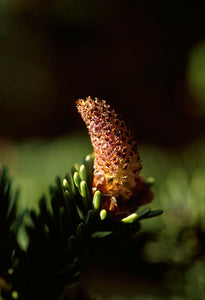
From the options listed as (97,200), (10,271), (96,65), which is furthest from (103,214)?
(96,65)

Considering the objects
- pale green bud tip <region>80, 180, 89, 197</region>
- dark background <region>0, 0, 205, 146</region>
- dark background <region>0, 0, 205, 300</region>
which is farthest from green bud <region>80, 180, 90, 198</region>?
dark background <region>0, 0, 205, 146</region>

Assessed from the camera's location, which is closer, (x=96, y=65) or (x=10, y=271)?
(x=10, y=271)

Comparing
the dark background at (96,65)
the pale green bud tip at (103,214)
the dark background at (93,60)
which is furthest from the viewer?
the dark background at (93,60)

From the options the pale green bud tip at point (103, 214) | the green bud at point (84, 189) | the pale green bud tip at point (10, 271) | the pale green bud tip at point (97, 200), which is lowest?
the pale green bud tip at point (10, 271)

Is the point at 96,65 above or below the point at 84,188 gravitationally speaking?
above

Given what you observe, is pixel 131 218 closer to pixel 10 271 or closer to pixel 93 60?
pixel 10 271

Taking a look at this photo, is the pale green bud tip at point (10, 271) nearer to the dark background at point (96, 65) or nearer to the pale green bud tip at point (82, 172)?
the pale green bud tip at point (82, 172)

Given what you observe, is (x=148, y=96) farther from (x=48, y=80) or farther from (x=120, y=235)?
(x=120, y=235)

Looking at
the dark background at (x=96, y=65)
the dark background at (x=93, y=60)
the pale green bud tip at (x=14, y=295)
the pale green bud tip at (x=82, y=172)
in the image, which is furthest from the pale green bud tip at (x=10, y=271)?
the dark background at (x=93, y=60)

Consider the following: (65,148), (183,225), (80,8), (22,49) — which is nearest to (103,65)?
(80,8)
